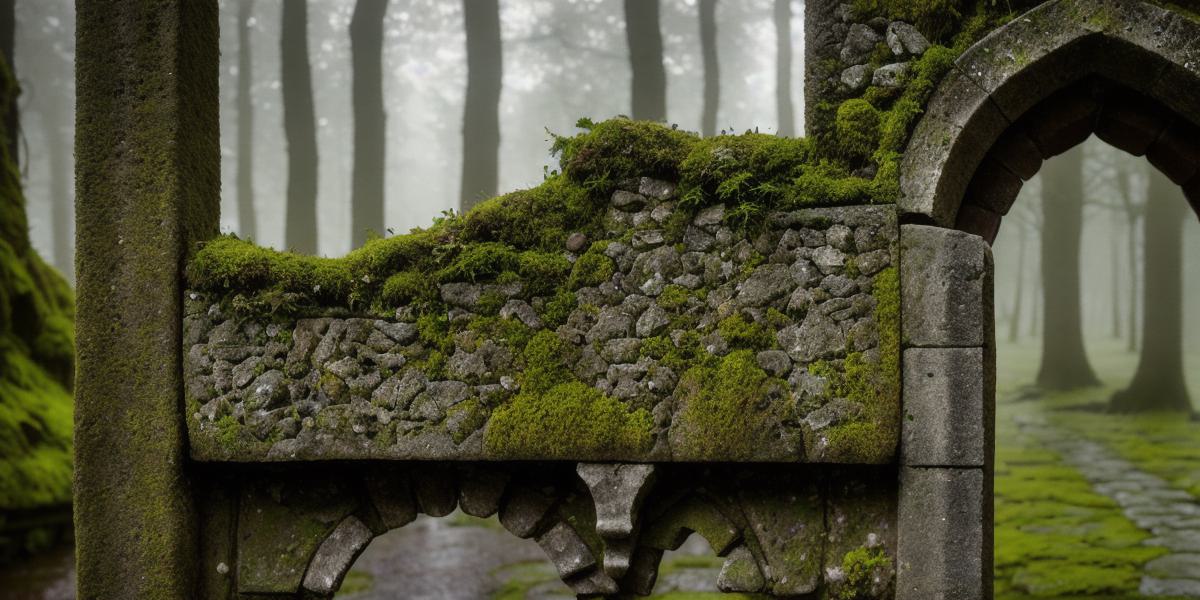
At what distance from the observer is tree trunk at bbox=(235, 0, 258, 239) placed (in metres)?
17.9

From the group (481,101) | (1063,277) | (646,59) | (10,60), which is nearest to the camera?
(10,60)

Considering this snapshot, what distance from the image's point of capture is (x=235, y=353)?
403 centimetres

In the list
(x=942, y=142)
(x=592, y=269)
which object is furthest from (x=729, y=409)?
(x=942, y=142)

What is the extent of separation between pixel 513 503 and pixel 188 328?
217cm

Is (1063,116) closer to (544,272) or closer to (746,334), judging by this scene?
(746,334)

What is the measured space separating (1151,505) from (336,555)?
30.0 ft

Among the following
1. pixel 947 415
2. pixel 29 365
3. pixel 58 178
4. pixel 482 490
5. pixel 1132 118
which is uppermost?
pixel 58 178

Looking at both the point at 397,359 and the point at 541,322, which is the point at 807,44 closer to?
the point at 541,322

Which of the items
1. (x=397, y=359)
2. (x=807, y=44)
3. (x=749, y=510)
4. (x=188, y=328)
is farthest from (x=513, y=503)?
(x=807, y=44)

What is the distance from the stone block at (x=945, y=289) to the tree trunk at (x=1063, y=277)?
1186 cm

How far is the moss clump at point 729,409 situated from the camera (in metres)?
3.55

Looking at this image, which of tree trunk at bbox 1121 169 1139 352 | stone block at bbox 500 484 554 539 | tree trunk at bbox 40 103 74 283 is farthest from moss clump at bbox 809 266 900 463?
tree trunk at bbox 40 103 74 283

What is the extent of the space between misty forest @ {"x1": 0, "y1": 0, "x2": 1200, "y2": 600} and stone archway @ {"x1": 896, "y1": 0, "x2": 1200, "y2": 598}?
1.66 ft

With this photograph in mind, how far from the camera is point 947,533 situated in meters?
3.45
